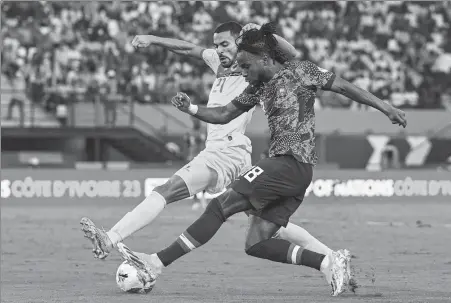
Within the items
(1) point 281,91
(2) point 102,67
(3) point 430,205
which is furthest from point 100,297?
(2) point 102,67

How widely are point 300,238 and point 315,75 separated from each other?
1693mm

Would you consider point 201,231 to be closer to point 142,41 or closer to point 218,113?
point 218,113

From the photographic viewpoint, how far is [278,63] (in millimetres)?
8609

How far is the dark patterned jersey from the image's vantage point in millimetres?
8469

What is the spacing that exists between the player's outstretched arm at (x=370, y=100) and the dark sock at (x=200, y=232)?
4.71ft

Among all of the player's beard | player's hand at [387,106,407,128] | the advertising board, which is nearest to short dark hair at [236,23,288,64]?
player's hand at [387,106,407,128]

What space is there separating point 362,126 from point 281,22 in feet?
16.0

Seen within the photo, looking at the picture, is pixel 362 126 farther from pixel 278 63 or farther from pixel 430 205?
Result: pixel 278 63

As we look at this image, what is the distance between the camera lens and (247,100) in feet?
28.9

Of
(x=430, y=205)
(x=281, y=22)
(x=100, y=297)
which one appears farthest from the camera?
(x=281, y=22)

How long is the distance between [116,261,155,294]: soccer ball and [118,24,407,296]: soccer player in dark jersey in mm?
67

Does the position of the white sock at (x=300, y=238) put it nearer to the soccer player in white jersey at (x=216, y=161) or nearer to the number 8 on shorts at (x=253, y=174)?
the soccer player in white jersey at (x=216, y=161)

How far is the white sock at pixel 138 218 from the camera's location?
29.8 ft

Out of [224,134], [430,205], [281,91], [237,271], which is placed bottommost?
[430,205]
